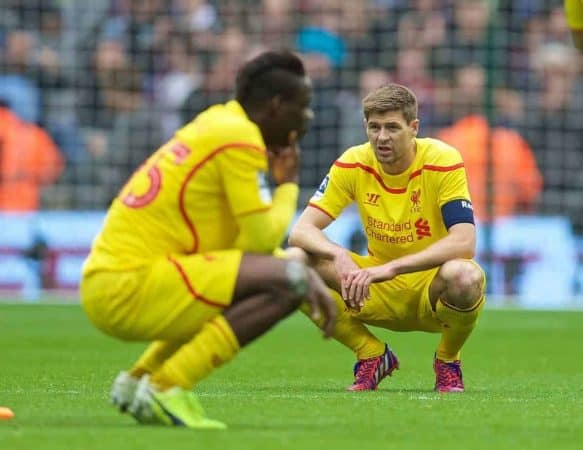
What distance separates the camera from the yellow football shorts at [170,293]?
6.27 m

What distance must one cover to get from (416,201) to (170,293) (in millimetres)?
2652

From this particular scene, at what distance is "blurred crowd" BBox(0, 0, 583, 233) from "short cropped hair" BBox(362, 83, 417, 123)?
9.91 m

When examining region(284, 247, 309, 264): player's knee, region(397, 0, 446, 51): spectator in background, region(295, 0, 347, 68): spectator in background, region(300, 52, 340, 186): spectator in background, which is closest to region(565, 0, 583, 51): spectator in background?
region(284, 247, 309, 264): player's knee

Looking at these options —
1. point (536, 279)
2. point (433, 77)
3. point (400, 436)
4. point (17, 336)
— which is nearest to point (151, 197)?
point (400, 436)

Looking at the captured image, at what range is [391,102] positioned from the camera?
842 centimetres

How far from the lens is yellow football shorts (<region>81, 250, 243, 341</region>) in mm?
6273

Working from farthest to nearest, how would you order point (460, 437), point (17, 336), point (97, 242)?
1. point (17, 336)
2. point (97, 242)
3. point (460, 437)

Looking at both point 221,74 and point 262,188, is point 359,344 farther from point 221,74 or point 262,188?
point 221,74

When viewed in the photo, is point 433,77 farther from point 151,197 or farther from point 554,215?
point 151,197

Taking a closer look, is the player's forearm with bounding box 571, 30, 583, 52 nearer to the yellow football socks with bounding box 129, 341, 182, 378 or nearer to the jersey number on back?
the jersey number on back

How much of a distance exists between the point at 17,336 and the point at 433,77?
789 centimetres

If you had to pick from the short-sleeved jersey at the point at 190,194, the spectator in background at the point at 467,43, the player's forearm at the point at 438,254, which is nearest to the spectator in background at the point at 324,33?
the spectator in background at the point at 467,43

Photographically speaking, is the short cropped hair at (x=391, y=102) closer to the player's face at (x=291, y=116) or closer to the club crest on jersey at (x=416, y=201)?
the club crest on jersey at (x=416, y=201)

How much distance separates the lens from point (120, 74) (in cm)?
1988
